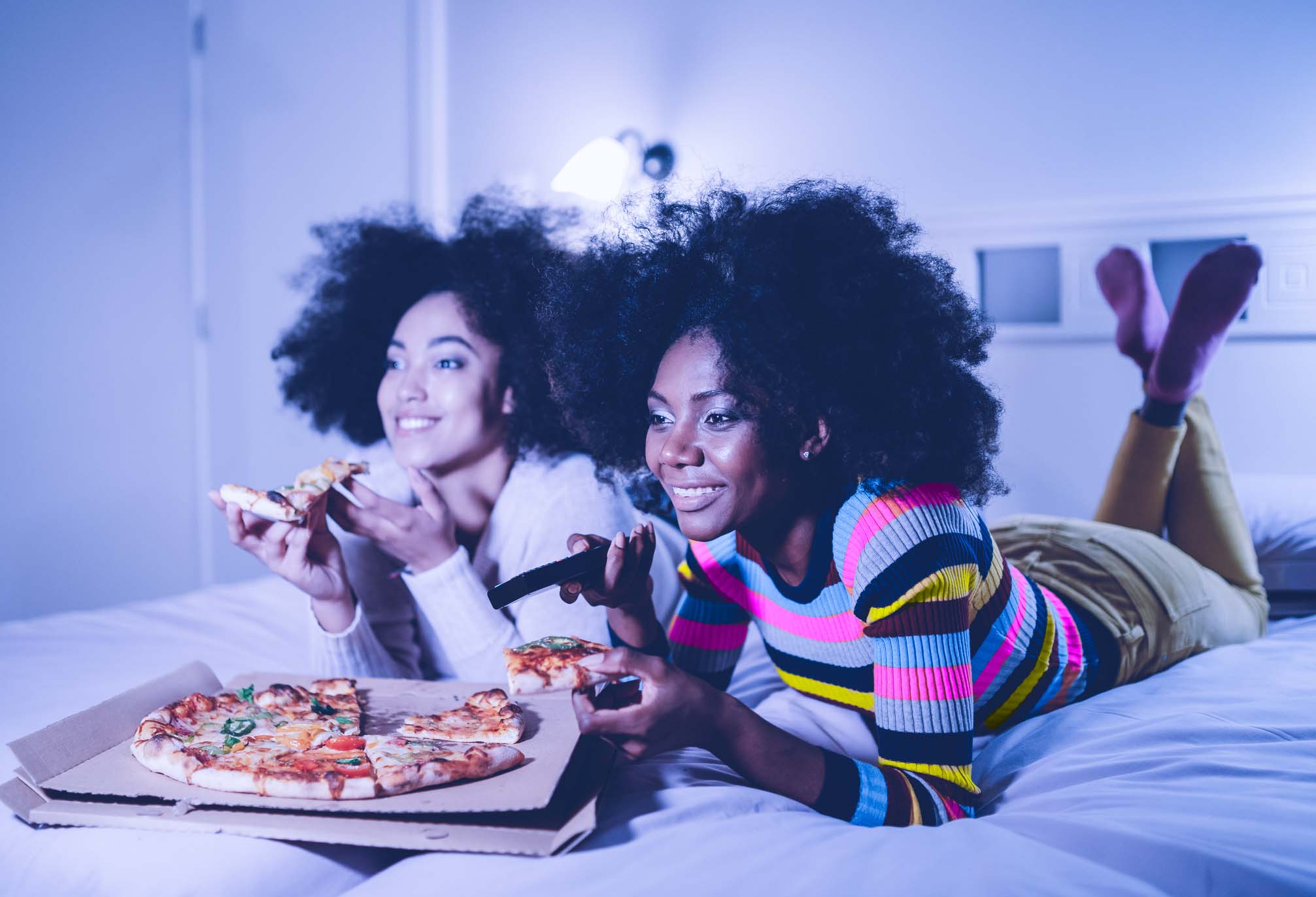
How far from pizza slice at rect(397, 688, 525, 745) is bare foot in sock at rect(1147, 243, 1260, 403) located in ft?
5.42

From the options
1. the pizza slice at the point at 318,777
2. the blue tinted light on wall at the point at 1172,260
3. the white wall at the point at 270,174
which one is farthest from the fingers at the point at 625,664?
the white wall at the point at 270,174

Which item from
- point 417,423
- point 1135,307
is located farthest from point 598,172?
point 1135,307

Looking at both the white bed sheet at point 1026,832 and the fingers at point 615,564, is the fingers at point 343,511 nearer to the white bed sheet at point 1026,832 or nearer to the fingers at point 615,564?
the fingers at point 615,564

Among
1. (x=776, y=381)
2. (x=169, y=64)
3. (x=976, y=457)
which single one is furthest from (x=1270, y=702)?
(x=169, y=64)

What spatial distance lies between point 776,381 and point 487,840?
54cm

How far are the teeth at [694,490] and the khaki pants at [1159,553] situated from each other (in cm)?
79

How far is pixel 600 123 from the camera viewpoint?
3.09 metres

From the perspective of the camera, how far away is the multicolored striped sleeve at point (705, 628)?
1.30 metres

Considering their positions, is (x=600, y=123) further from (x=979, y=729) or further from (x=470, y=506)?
(x=979, y=729)

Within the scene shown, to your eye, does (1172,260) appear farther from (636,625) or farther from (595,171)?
(636,625)

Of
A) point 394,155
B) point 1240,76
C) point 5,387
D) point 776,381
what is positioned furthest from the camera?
point 394,155

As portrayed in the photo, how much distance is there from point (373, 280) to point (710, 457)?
3.90 feet

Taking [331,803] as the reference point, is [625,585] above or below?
above

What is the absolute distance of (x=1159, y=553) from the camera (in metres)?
1.71
